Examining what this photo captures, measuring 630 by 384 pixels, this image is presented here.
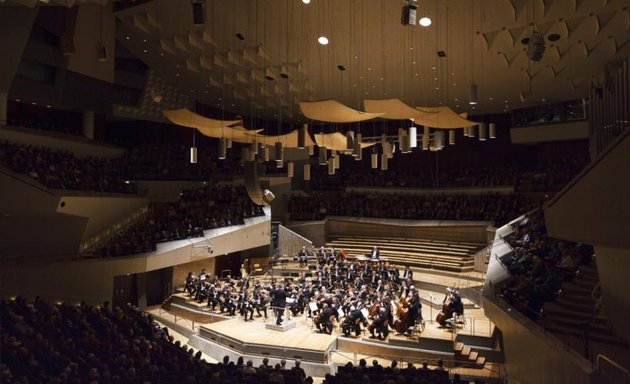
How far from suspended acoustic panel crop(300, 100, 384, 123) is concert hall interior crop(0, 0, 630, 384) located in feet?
0.24

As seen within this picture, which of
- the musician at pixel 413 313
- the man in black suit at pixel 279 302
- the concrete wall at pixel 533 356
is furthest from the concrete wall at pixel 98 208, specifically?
the concrete wall at pixel 533 356

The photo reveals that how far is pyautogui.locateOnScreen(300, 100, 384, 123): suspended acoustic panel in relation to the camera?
898 cm

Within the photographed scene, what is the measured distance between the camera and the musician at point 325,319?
13.1 metres

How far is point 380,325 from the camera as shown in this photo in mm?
12219

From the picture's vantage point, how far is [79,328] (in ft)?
34.0

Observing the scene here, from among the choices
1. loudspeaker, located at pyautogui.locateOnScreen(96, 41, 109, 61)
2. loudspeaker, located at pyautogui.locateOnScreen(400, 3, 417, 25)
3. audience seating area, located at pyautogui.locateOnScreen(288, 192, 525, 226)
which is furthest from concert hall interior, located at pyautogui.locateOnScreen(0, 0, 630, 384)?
loudspeaker, located at pyautogui.locateOnScreen(400, 3, 417, 25)

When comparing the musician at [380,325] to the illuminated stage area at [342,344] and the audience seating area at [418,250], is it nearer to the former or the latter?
the illuminated stage area at [342,344]

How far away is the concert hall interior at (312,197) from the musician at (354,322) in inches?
2.6

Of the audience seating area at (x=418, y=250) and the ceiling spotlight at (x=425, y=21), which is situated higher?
the ceiling spotlight at (x=425, y=21)

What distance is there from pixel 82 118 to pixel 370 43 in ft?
42.7

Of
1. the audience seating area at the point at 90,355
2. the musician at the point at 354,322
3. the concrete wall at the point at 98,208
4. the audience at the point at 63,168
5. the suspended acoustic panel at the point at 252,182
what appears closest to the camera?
the audience seating area at the point at 90,355

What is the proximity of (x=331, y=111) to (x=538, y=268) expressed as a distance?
494 cm

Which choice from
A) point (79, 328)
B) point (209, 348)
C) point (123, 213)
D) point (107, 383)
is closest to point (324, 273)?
point (209, 348)

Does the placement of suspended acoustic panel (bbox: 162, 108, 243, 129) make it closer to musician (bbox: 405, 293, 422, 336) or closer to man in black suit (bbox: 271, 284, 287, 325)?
man in black suit (bbox: 271, 284, 287, 325)
